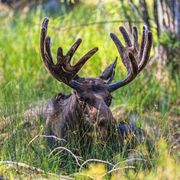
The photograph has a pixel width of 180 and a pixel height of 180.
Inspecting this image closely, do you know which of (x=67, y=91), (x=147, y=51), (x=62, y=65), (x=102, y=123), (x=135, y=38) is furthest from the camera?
(x=67, y=91)

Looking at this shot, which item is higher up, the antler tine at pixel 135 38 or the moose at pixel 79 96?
the antler tine at pixel 135 38

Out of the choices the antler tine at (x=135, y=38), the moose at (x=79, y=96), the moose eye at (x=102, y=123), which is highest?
the antler tine at (x=135, y=38)

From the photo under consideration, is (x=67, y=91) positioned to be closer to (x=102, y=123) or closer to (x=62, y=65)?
(x=62, y=65)

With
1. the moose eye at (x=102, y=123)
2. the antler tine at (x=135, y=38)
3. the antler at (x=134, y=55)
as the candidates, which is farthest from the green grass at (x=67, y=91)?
the antler tine at (x=135, y=38)

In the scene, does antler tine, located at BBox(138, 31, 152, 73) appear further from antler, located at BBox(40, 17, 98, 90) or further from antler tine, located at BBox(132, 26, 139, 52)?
antler, located at BBox(40, 17, 98, 90)

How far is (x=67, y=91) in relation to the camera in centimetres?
910

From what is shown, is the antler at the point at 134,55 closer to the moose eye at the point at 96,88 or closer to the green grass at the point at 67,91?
the moose eye at the point at 96,88

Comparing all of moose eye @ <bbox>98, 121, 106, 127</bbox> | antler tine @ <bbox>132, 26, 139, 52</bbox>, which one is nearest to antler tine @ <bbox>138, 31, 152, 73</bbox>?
antler tine @ <bbox>132, 26, 139, 52</bbox>

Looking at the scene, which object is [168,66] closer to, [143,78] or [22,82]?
[143,78]

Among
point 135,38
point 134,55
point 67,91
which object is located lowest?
point 67,91

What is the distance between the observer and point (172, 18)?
10.2 meters

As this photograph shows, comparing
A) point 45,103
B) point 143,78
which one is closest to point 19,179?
point 45,103

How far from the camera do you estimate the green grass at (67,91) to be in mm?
6703

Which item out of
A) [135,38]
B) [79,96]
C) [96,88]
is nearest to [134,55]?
[135,38]
